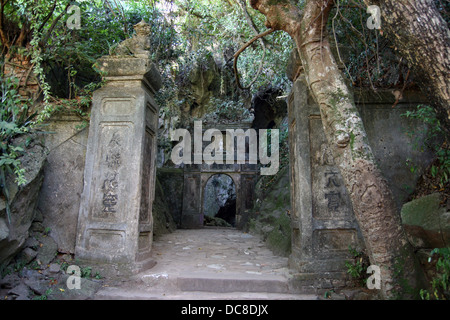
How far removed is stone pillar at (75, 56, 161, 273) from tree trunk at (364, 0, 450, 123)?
342cm

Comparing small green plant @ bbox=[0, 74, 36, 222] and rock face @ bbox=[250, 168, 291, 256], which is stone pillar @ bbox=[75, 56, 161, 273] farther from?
rock face @ bbox=[250, 168, 291, 256]

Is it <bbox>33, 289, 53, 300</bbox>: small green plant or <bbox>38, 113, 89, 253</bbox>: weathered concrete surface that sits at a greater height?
<bbox>38, 113, 89, 253</bbox>: weathered concrete surface

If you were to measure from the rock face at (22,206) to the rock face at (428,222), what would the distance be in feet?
15.1

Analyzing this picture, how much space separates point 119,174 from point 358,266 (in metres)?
3.58

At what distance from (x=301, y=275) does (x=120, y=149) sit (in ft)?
10.5

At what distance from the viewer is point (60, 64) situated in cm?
563

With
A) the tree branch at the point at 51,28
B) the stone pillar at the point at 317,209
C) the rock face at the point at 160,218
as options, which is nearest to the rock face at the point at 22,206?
the tree branch at the point at 51,28

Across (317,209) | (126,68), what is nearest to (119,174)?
(126,68)

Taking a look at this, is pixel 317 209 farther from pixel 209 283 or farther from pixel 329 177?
pixel 209 283

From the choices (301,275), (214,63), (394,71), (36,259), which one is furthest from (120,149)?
(214,63)

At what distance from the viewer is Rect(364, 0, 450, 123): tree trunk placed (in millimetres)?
2516

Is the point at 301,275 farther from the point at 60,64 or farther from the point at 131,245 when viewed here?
the point at 60,64

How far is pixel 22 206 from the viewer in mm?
3918

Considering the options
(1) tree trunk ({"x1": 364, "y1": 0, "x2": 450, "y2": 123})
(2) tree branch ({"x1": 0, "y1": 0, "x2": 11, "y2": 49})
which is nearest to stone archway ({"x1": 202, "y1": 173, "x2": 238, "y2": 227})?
(2) tree branch ({"x1": 0, "y1": 0, "x2": 11, "y2": 49})
